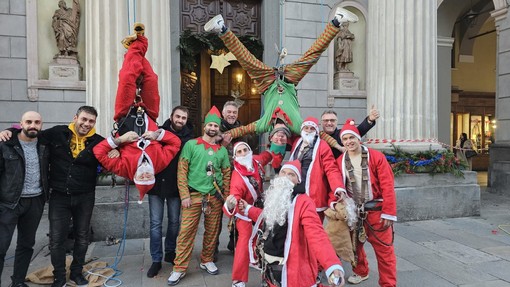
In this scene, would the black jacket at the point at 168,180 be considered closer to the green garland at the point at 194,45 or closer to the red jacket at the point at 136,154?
the red jacket at the point at 136,154

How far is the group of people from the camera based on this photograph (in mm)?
3734

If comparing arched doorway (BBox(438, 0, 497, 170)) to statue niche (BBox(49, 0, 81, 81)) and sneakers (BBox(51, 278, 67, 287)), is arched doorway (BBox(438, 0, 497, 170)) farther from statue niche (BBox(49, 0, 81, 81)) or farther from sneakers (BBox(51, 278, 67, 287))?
sneakers (BBox(51, 278, 67, 287))

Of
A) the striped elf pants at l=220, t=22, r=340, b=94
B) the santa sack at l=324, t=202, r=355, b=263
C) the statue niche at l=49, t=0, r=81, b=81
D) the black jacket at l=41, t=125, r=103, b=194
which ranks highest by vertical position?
the statue niche at l=49, t=0, r=81, b=81

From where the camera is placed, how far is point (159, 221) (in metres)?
4.56

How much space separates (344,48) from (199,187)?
23.2 ft

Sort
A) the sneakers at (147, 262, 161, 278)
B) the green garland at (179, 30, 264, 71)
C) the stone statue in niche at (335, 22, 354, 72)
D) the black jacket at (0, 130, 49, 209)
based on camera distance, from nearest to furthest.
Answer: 1. the black jacket at (0, 130, 49, 209)
2. the sneakers at (147, 262, 161, 278)
3. the green garland at (179, 30, 264, 71)
4. the stone statue in niche at (335, 22, 354, 72)

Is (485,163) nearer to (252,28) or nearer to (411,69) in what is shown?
(411,69)

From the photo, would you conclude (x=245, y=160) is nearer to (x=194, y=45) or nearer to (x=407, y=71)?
(x=407, y=71)

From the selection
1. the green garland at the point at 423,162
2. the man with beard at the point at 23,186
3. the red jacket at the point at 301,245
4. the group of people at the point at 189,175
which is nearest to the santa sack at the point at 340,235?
the group of people at the point at 189,175

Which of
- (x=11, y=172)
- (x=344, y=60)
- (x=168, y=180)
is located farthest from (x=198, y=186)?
(x=344, y=60)

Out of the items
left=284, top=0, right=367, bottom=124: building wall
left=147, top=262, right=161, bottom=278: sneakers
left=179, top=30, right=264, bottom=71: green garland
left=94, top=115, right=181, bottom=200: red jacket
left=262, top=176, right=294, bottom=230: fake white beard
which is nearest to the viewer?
left=262, top=176, right=294, bottom=230: fake white beard

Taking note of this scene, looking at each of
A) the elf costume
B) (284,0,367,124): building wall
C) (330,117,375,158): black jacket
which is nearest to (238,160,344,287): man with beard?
the elf costume

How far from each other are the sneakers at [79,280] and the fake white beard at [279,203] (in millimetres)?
2487

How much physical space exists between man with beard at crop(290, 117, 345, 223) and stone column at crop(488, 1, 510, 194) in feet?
29.0
